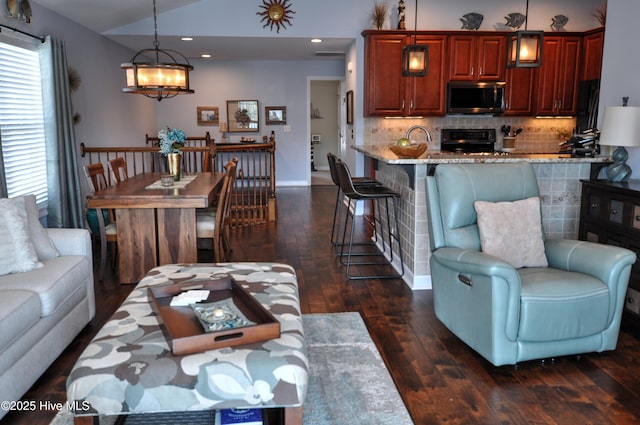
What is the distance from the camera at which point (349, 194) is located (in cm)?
458

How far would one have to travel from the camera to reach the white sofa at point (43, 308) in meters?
2.37

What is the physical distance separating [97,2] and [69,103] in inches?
48.4

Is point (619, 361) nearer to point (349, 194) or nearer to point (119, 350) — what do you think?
point (349, 194)

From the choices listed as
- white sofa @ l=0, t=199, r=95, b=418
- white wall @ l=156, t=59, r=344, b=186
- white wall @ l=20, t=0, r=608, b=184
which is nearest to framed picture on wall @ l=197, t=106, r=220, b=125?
white wall @ l=156, t=59, r=344, b=186

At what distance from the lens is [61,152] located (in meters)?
5.20

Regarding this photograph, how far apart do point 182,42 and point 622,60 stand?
5863 millimetres

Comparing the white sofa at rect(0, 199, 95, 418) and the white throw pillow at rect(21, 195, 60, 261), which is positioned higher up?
the white throw pillow at rect(21, 195, 60, 261)

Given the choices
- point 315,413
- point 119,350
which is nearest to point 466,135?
point 315,413

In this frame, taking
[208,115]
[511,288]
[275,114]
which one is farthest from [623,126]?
[208,115]

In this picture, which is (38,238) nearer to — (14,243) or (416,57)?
(14,243)

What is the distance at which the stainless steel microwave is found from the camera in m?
7.01

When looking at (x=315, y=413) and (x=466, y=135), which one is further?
(x=466, y=135)

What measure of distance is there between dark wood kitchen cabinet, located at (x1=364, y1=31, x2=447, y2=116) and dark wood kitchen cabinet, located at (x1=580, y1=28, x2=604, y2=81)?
193 cm

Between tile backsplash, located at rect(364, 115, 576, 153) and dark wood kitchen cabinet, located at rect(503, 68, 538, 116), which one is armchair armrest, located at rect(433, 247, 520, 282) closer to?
tile backsplash, located at rect(364, 115, 576, 153)
